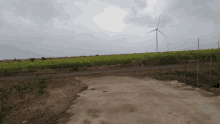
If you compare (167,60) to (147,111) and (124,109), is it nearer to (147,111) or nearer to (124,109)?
(147,111)

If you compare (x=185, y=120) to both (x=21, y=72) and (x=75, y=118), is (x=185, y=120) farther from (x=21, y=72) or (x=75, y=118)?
(x=21, y=72)

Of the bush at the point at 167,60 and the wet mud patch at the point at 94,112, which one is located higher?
the bush at the point at 167,60

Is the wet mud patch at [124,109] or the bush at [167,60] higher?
the bush at [167,60]

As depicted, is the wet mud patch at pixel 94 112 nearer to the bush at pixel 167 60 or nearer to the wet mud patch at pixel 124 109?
the wet mud patch at pixel 124 109

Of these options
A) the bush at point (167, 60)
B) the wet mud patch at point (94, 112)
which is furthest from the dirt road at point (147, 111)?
the bush at point (167, 60)

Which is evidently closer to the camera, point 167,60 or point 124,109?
point 124,109

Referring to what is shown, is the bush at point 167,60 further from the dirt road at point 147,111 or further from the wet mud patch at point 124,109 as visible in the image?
the wet mud patch at point 124,109

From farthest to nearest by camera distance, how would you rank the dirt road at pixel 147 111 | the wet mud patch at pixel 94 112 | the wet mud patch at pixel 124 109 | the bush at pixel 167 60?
1. the bush at pixel 167 60
2. the wet mud patch at pixel 124 109
3. the wet mud patch at pixel 94 112
4. the dirt road at pixel 147 111

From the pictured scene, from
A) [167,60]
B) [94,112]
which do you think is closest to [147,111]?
[94,112]

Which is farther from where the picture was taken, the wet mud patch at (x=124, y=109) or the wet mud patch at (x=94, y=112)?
the wet mud patch at (x=124, y=109)

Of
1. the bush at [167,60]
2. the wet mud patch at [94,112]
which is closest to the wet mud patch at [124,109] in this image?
the wet mud patch at [94,112]

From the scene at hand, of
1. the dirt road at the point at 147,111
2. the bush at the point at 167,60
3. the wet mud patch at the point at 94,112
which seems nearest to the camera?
the dirt road at the point at 147,111

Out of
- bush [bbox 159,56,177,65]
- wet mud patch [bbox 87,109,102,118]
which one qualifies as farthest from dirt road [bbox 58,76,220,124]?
bush [bbox 159,56,177,65]

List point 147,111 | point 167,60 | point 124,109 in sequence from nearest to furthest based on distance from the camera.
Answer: point 147,111
point 124,109
point 167,60
